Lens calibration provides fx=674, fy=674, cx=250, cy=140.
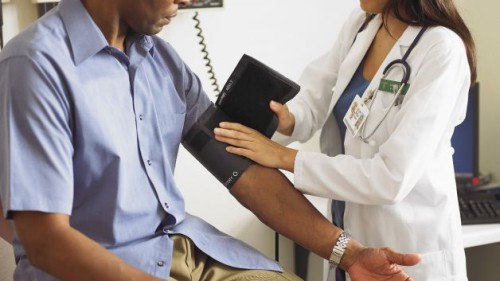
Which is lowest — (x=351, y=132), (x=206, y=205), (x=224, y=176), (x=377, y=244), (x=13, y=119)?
(x=206, y=205)

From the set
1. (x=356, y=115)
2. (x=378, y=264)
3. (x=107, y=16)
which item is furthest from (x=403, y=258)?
(x=107, y=16)

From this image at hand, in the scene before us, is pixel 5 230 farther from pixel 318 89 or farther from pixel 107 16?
pixel 318 89

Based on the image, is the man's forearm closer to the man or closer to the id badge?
the man

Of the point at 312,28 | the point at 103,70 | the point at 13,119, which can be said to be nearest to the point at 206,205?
the point at 312,28

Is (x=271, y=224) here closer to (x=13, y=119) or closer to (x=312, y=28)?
(x=13, y=119)

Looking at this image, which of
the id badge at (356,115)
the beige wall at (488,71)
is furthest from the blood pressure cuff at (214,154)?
the beige wall at (488,71)

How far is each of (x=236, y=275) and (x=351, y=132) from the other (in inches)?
20.1

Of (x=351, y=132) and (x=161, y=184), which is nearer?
(x=161, y=184)

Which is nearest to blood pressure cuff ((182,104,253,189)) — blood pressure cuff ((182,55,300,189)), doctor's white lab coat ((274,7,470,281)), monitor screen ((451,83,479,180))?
blood pressure cuff ((182,55,300,189))

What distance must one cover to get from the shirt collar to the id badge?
0.68 metres

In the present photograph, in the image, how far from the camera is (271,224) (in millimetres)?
1685

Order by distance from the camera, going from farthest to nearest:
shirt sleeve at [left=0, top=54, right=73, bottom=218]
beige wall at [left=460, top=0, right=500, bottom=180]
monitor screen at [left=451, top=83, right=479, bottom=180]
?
beige wall at [left=460, top=0, right=500, bottom=180] → monitor screen at [left=451, top=83, right=479, bottom=180] → shirt sleeve at [left=0, top=54, right=73, bottom=218]

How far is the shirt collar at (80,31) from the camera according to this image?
132 cm

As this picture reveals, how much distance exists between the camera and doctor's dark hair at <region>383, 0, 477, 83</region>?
170 cm
